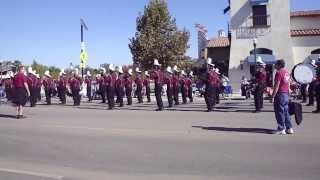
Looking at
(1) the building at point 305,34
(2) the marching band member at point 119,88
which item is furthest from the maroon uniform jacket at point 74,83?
(1) the building at point 305,34

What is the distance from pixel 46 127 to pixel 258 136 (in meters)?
6.43

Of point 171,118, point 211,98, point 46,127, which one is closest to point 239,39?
point 211,98

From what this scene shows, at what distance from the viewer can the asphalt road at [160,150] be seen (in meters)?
9.38

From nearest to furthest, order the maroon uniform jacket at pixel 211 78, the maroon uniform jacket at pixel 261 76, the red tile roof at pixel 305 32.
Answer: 1. the maroon uniform jacket at pixel 261 76
2. the maroon uniform jacket at pixel 211 78
3. the red tile roof at pixel 305 32

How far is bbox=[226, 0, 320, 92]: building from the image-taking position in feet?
134

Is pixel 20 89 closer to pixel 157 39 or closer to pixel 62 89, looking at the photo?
pixel 62 89

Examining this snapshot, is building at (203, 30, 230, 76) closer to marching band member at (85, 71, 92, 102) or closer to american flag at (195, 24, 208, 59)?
american flag at (195, 24, 208, 59)

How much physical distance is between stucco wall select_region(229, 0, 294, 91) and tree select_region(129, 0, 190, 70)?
8352 mm

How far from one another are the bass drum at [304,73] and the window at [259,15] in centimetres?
1920

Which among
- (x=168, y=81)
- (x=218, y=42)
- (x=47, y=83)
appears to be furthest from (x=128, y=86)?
(x=218, y=42)

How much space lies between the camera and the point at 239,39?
4194cm

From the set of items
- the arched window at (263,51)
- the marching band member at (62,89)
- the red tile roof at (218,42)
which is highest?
the red tile roof at (218,42)

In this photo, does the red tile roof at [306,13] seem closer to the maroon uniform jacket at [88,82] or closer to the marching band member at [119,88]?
the maroon uniform jacket at [88,82]

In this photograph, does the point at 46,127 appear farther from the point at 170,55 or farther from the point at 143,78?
the point at 170,55
